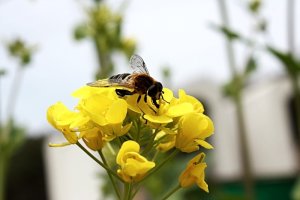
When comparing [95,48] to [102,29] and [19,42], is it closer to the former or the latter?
[102,29]

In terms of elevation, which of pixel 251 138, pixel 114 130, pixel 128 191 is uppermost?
pixel 114 130

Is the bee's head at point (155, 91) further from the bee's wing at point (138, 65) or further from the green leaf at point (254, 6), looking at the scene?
the green leaf at point (254, 6)

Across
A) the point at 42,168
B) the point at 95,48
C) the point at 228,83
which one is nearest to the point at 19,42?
the point at 95,48

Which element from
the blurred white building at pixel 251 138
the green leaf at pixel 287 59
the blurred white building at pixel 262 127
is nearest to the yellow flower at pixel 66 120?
the green leaf at pixel 287 59

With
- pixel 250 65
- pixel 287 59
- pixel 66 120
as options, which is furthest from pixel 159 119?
pixel 250 65

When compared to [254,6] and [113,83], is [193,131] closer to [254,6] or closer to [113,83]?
[113,83]

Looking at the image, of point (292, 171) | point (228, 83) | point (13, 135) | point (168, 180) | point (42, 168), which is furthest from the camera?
point (42, 168)
